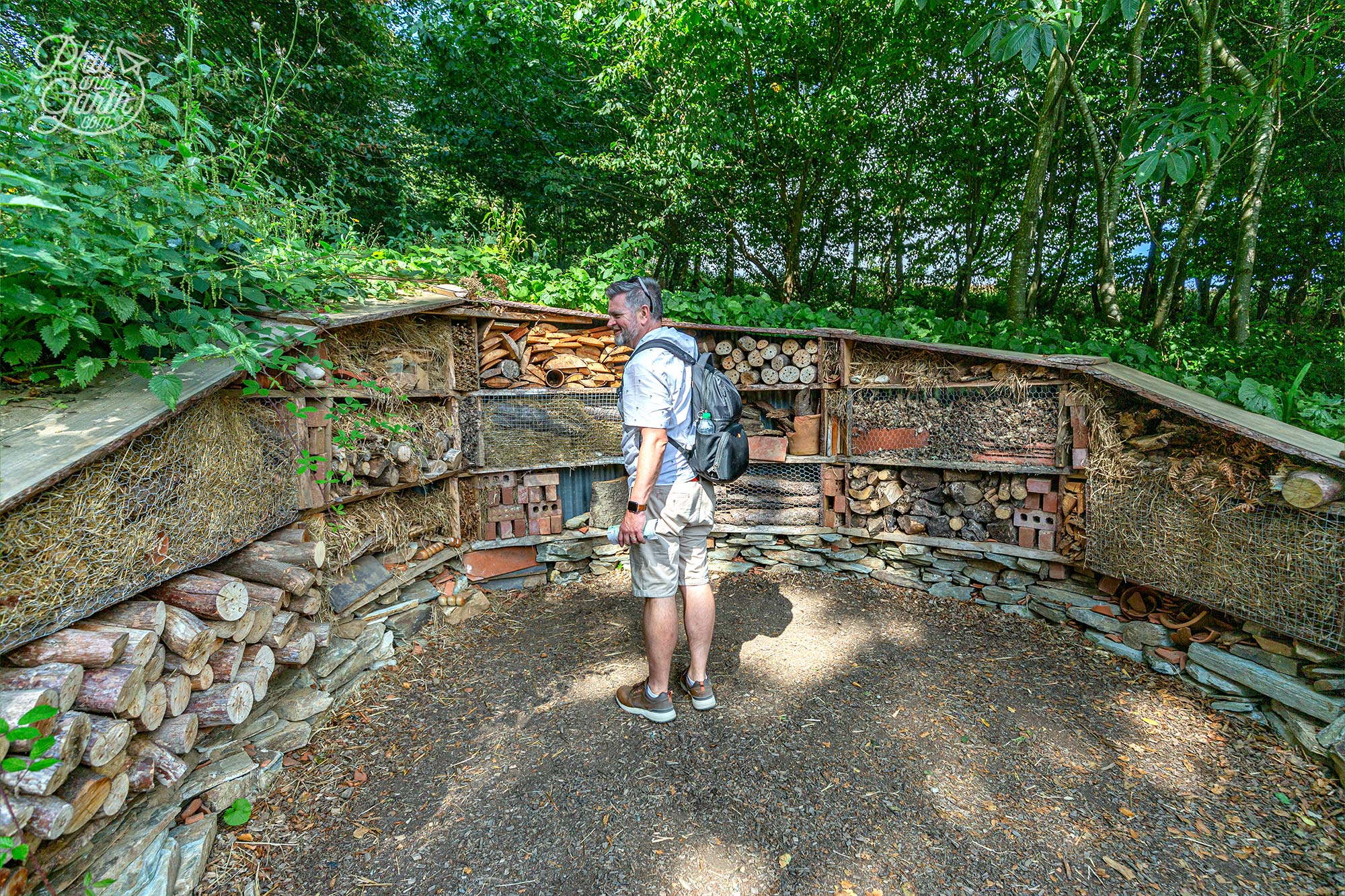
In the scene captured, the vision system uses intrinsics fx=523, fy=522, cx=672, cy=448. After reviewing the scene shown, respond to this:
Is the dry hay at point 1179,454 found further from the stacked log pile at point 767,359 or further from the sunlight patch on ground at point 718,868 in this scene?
the sunlight patch on ground at point 718,868

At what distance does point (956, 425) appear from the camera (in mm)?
4109

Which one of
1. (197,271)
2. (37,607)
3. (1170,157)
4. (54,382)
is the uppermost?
(1170,157)

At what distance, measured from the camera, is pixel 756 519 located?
489cm

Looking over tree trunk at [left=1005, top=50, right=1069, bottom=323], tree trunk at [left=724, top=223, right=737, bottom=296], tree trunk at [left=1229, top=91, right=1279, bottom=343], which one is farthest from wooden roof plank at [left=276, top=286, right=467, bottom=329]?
tree trunk at [left=1229, top=91, right=1279, bottom=343]

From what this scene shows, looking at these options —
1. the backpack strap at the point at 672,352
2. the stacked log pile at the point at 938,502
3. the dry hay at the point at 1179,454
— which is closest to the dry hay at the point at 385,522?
the backpack strap at the point at 672,352

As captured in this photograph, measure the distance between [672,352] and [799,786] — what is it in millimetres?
2086

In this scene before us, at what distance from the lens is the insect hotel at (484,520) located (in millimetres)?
1738

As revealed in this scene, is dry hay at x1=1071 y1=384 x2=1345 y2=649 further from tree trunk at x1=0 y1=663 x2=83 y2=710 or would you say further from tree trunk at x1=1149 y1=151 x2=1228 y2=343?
tree trunk at x1=0 y1=663 x2=83 y2=710

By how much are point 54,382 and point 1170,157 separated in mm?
4712

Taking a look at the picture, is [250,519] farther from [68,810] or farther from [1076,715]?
[1076,715]

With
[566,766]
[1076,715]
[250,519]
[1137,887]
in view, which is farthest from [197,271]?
[1076,715]

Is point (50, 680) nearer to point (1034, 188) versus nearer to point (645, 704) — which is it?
point (645, 704)

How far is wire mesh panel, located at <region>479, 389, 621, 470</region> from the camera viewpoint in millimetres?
4211

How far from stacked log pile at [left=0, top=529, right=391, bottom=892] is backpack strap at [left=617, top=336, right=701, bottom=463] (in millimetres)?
1868
